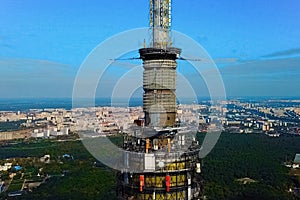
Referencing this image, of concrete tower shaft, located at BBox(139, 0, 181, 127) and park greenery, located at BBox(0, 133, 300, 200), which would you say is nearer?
concrete tower shaft, located at BBox(139, 0, 181, 127)

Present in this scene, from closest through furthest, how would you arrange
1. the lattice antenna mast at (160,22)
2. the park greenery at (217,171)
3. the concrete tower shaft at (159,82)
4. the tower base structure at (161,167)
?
the tower base structure at (161,167), the concrete tower shaft at (159,82), the lattice antenna mast at (160,22), the park greenery at (217,171)

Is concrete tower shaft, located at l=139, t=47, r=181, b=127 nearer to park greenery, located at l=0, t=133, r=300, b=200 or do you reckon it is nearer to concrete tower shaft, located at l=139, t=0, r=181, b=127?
concrete tower shaft, located at l=139, t=0, r=181, b=127

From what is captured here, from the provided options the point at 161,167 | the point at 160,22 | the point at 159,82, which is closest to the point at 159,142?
the point at 161,167

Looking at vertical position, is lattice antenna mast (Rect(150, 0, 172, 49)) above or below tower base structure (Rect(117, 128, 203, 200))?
above

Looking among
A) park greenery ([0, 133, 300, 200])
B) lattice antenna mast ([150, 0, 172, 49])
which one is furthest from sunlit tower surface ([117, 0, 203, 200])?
park greenery ([0, 133, 300, 200])

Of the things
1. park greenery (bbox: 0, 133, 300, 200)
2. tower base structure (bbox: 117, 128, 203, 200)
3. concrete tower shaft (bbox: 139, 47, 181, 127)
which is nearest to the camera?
tower base structure (bbox: 117, 128, 203, 200)

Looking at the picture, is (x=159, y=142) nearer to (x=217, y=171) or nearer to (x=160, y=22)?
(x=160, y=22)

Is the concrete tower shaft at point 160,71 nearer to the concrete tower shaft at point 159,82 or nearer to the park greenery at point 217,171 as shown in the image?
the concrete tower shaft at point 159,82

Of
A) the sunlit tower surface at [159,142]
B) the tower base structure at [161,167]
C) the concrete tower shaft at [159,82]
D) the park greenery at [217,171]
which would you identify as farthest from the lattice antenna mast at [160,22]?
the park greenery at [217,171]
